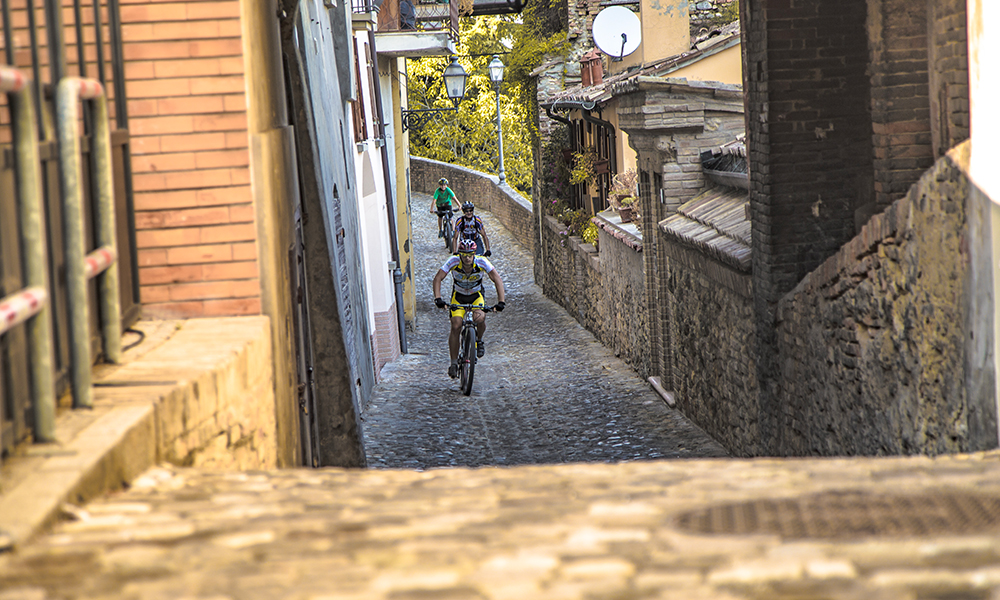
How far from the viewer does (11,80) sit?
2.79 m

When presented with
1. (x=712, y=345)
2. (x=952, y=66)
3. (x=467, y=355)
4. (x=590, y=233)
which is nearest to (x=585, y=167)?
(x=590, y=233)

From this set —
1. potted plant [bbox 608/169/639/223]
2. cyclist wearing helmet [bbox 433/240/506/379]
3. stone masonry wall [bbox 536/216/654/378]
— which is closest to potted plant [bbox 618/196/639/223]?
potted plant [bbox 608/169/639/223]

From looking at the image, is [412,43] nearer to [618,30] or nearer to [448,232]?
[618,30]

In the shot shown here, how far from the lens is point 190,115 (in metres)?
4.69

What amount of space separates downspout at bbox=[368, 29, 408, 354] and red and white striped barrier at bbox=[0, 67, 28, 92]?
14.8 m

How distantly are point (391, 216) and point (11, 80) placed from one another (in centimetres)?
1605

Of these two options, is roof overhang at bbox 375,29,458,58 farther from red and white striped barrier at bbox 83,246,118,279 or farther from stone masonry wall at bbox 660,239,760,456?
red and white striped barrier at bbox 83,246,118,279

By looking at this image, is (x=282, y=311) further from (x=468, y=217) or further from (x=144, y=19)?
(x=468, y=217)

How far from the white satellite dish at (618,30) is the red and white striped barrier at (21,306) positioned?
51.8ft

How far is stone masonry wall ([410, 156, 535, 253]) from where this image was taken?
31.2 metres

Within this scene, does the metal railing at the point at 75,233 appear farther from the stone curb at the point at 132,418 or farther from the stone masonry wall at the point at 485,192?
the stone masonry wall at the point at 485,192

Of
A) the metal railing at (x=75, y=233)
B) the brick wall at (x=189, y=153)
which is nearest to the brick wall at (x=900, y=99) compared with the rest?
the brick wall at (x=189, y=153)

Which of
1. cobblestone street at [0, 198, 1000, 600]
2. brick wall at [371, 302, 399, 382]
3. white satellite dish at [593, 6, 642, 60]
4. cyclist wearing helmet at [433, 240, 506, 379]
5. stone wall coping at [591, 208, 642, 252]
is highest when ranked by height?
white satellite dish at [593, 6, 642, 60]

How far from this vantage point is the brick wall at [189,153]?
15.3 feet
